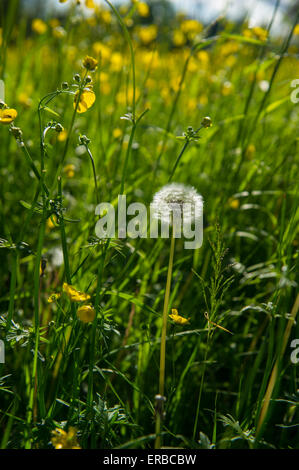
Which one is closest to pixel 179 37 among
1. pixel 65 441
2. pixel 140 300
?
pixel 140 300

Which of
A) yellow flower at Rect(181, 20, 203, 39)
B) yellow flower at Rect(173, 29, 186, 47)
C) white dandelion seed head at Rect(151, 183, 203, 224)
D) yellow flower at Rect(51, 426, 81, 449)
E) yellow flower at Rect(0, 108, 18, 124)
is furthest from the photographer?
yellow flower at Rect(173, 29, 186, 47)

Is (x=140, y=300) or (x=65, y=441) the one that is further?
(x=140, y=300)

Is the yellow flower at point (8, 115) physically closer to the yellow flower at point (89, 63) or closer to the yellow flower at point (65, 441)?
the yellow flower at point (89, 63)

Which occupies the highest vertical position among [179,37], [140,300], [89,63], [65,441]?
[179,37]

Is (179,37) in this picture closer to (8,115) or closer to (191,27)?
(191,27)

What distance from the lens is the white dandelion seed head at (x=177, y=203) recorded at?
3.00 feet

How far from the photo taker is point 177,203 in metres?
0.93

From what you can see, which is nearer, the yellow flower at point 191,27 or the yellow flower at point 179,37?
the yellow flower at point 191,27

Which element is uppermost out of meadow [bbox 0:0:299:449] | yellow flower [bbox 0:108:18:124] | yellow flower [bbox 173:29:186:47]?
yellow flower [bbox 173:29:186:47]

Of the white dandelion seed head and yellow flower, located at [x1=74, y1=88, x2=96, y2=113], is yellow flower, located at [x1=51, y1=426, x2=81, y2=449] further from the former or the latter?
yellow flower, located at [x1=74, y1=88, x2=96, y2=113]

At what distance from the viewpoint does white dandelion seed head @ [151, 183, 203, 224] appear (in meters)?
0.92

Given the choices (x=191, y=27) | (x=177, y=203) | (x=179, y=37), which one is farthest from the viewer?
(x=179, y=37)

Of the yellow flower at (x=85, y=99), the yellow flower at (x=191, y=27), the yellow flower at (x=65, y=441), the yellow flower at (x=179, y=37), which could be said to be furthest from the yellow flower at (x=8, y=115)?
the yellow flower at (x=179, y=37)

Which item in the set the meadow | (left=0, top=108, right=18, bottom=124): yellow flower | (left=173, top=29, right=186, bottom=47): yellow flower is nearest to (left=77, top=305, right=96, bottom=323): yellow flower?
the meadow
